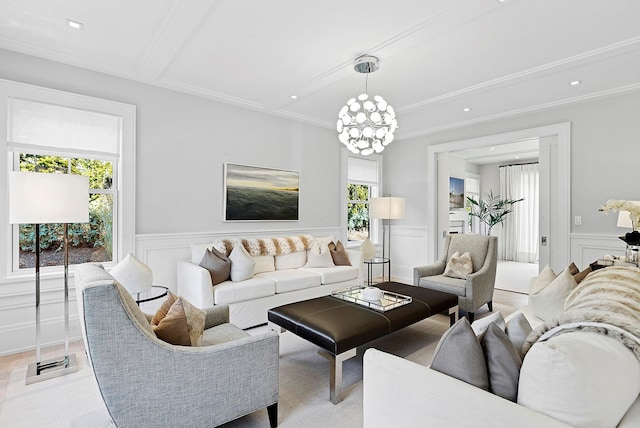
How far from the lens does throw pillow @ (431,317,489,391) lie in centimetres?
116

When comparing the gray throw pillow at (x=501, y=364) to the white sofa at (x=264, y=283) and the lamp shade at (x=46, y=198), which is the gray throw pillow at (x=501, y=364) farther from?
the lamp shade at (x=46, y=198)

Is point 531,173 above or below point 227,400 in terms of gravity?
above

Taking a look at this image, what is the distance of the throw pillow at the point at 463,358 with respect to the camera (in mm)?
1161

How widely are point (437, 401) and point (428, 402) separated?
4 centimetres

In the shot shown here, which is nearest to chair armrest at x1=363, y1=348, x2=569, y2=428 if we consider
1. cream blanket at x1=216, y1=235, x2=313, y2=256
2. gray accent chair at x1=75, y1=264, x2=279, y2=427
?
gray accent chair at x1=75, y1=264, x2=279, y2=427

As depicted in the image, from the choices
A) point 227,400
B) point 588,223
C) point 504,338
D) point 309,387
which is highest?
point 588,223

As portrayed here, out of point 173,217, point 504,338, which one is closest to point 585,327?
point 504,338

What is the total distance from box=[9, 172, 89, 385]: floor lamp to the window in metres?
4.00

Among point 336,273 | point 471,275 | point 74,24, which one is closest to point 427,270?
point 471,275

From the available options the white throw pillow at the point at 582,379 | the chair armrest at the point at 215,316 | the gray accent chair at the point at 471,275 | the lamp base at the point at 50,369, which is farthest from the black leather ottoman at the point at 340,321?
the lamp base at the point at 50,369

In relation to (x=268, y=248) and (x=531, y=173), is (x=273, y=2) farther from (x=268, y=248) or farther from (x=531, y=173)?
(x=531, y=173)

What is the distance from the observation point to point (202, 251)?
3.76 m

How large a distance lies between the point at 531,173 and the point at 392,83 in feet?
Result: 19.9

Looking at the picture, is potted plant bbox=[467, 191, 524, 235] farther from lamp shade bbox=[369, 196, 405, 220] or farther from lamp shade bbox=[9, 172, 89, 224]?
lamp shade bbox=[9, 172, 89, 224]
